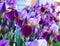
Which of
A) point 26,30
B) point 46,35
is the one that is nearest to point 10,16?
point 26,30

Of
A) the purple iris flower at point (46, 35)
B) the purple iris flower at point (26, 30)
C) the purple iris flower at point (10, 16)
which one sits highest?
the purple iris flower at point (10, 16)

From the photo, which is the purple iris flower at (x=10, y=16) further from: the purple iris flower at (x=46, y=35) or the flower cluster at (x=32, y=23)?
the purple iris flower at (x=46, y=35)

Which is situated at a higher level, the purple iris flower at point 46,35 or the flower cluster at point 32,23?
the flower cluster at point 32,23

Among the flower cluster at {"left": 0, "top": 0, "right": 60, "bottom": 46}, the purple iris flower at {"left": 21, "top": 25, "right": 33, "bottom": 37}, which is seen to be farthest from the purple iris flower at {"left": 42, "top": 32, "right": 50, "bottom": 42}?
the purple iris flower at {"left": 21, "top": 25, "right": 33, "bottom": 37}

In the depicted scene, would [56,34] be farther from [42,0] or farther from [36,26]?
[42,0]

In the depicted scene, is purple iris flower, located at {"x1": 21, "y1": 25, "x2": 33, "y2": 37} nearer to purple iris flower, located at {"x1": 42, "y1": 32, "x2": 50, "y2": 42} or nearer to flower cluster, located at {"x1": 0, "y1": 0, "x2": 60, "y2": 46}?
flower cluster, located at {"x1": 0, "y1": 0, "x2": 60, "y2": 46}

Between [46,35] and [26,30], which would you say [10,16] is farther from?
[46,35]

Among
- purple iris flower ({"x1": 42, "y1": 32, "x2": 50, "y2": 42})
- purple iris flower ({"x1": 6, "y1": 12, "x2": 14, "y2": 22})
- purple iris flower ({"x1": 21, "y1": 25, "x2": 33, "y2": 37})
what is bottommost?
purple iris flower ({"x1": 42, "y1": 32, "x2": 50, "y2": 42})

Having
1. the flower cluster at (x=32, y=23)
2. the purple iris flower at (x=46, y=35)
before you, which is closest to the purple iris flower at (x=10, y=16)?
the flower cluster at (x=32, y=23)

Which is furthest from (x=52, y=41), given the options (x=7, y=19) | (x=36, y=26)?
(x=7, y=19)

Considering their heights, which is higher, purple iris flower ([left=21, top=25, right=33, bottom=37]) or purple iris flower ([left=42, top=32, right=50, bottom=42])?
purple iris flower ([left=21, top=25, right=33, bottom=37])

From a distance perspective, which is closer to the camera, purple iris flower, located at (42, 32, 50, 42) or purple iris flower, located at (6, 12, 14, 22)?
purple iris flower, located at (6, 12, 14, 22)
